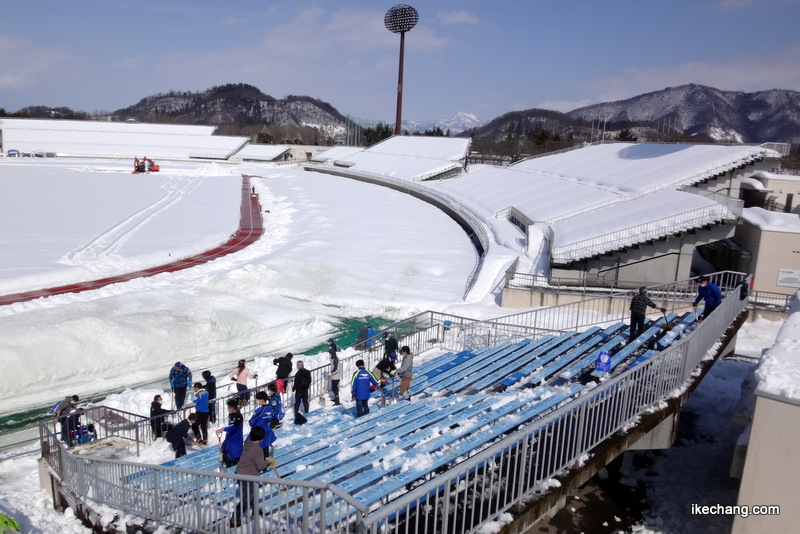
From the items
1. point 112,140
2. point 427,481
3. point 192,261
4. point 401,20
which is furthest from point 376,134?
point 427,481

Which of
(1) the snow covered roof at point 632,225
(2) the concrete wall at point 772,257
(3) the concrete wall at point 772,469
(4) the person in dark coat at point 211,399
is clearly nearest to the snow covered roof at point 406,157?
(1) the snow covered roof at point 632,225

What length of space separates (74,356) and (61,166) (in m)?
64.3

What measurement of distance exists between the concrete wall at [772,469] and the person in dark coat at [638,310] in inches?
176

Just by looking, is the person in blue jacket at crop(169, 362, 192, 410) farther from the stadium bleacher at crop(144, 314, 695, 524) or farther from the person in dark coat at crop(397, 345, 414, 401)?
the person in dark coat at crop(397, 345, 414, 401)

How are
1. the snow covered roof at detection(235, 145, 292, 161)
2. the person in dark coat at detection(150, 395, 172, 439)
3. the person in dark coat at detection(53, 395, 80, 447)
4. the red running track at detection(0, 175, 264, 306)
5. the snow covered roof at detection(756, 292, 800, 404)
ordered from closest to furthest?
the snow covered roof at detection(756, 292, 800, 404), the person in dark coat at detection(53, 395, 80, 447), the person in dark coat at detection(150, 395, 172, 439), the red running track at detection(0, 175, 264, 306), the snow covered roof at detection(235, 145, 292, 161)

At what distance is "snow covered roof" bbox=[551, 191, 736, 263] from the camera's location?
2234 centimetres

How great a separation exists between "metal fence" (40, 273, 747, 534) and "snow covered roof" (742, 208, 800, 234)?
13.5 metres

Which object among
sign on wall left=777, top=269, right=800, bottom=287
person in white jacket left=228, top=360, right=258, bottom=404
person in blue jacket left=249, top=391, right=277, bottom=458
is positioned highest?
sign on wall left=777, top=269, right=800, bottom=287

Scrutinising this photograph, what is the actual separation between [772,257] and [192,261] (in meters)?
23.7

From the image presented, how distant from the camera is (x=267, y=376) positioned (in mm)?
13711

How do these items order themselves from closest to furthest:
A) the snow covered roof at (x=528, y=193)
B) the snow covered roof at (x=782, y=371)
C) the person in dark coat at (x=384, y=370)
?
the snow covered roof at (x=782, y=371) → the person in dark coat at (x=384, y=370) → the snow covered roof at (x=528, y=193)

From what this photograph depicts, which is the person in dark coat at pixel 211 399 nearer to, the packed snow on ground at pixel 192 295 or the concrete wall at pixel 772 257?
the packed snow on ground at pixel 192 295

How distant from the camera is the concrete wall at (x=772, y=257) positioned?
21.5 meters

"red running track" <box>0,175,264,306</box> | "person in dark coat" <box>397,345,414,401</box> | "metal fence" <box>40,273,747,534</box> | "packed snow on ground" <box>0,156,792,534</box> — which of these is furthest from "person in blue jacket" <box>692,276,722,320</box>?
"red running track" <box>0,175,264,306</box>
